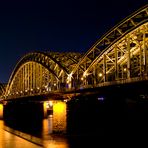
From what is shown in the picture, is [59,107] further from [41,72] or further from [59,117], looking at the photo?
[41,72]

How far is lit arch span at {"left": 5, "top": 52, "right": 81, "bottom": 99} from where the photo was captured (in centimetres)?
8450

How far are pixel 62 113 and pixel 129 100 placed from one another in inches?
380

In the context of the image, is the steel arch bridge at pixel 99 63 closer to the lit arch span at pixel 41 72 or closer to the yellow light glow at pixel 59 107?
the lit arch span at pixel 41 72

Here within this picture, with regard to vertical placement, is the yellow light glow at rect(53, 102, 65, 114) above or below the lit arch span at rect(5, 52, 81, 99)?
below

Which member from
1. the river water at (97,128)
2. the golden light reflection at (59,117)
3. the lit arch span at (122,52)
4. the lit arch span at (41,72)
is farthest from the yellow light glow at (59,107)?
the lit arch span at (41,72)

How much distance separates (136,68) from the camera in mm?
52469

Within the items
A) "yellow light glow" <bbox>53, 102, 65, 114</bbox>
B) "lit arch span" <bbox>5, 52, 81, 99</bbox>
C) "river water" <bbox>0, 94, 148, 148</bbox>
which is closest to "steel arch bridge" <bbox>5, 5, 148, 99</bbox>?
"lit arch span" <bbox>5, 52, 81, 99</bbox>

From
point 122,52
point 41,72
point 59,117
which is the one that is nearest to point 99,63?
point 122,52

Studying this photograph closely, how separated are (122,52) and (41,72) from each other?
50888 millimetres

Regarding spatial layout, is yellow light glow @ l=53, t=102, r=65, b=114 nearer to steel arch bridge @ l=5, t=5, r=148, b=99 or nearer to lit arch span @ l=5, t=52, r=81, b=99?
steel arch bridge @ l=5, t=5, r=148, b=99

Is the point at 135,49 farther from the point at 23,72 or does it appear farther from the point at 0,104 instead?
the point at 0,104

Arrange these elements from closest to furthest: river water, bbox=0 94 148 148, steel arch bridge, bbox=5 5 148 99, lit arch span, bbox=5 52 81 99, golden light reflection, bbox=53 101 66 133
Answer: river water, bbox=0 94 148 148 → steel arch bridge, bbox=5 5 148 99 → golden light reflection, bbox=53 101 66 133 → lit arch span, bbox=5 52 81 99

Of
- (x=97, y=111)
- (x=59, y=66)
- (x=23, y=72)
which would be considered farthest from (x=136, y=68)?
(x=23, y=72)

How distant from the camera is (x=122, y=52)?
52094 mm
